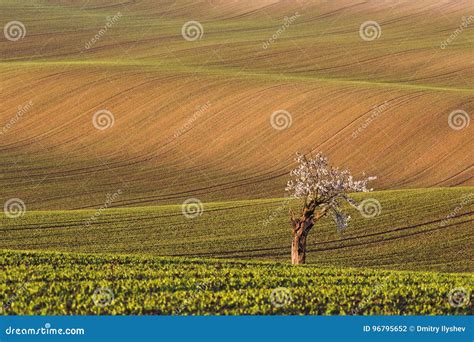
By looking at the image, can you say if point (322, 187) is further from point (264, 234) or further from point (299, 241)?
point (264, 234)

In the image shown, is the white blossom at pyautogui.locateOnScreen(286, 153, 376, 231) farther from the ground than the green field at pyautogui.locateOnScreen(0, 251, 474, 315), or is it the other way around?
the white blossom at pyautogui.locateOnScreen(286, 153, 376, 231)

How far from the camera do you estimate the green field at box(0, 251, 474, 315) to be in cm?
2098

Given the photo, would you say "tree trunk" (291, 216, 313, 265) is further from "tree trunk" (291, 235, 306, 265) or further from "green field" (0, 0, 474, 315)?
"green field" (0, 0, 474, 315)

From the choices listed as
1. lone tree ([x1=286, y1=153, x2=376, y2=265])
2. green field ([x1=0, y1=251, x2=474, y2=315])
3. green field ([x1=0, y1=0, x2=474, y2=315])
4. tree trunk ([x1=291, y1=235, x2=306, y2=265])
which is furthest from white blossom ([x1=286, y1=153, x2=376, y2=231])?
green field ([x1=0, y1=251, x2=474, y2=315])

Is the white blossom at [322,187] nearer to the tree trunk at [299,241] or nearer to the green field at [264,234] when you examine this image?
the tree trunk at [299,241]

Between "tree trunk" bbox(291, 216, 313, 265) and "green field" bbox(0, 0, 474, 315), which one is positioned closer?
"green field" bbox(0, 0, 474, 315)

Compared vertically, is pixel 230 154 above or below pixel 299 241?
above

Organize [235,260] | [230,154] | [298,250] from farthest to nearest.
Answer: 1. [230,154]
2. [298,250]
3. [235,260]

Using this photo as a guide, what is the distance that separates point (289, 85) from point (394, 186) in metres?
Answer: 24.7

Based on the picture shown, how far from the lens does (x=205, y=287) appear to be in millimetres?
23297

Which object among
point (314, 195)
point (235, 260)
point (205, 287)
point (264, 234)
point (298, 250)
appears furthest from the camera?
point (264, 234)

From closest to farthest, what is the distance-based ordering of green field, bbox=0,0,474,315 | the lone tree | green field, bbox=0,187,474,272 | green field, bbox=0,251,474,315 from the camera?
green field, bbox=0,251,474,315
green field, bbox=0,0,474,315
the lone tree
green field, bbox=0,187,474,272

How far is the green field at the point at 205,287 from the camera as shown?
826 inches

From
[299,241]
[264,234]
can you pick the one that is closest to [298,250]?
[299,241]
